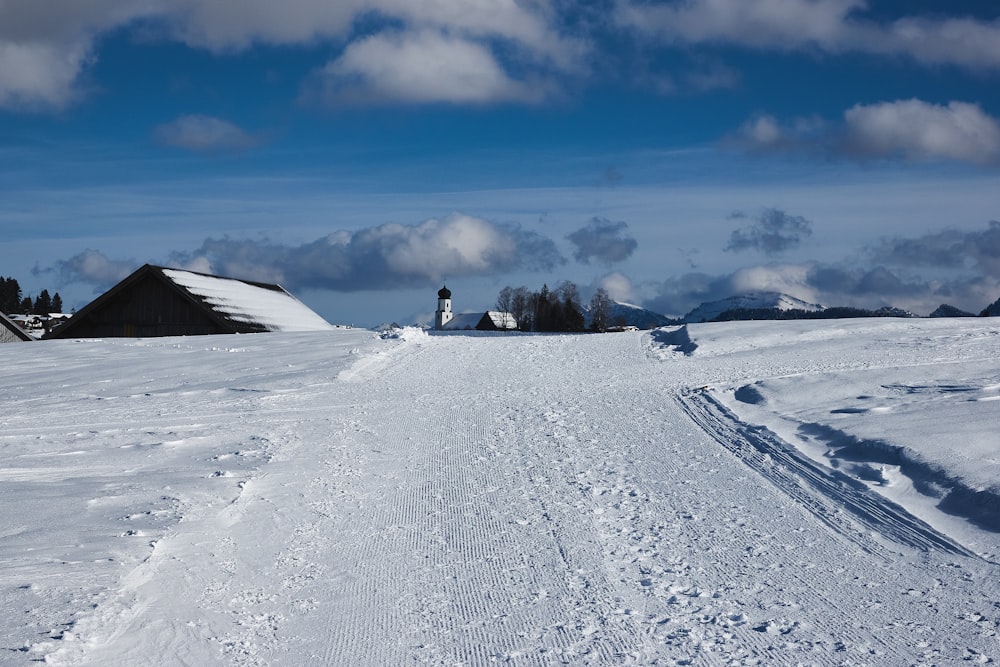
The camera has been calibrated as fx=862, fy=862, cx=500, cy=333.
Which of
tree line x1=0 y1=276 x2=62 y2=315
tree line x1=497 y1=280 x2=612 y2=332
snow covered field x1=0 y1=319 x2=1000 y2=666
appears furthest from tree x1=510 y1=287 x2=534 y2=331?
snow covered field x1=0 y1=319 x2=1000 y2=666

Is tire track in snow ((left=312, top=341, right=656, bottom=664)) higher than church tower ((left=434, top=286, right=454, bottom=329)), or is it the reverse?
church tower ((left=434, top=286, right=454, bottom=329))

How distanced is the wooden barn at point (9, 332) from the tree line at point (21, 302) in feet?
207

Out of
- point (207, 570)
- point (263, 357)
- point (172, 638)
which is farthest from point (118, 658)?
point (263, 357)

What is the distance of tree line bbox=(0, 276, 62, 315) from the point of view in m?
107

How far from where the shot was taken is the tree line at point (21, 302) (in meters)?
107

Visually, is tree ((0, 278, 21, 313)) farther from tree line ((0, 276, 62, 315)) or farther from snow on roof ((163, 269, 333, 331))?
snow on roof ((163, 269, 333, 331))

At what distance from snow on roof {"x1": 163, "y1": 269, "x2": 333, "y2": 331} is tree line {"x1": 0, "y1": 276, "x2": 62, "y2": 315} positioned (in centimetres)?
6789

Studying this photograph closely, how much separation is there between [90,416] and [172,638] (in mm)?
10580

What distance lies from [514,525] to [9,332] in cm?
A: 4016

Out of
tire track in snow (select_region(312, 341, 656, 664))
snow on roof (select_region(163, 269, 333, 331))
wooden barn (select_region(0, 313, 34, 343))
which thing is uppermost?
snow on roof (select_region(163, 269, 333, 331))

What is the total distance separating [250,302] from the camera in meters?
37.9

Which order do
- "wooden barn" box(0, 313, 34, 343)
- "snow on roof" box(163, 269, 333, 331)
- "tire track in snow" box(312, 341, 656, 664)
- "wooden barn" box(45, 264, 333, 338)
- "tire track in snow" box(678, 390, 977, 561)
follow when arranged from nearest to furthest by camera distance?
"tire track in snow" box(312, 341, 656, 664)
"tire track in snow" box(678, 390, 977, 561)
"wooden barn" box(45, 264, 333, 338)
"snow on roof" box(163, 269, 333, 331)
"wooden barn" box(0, 313, 34, 343)

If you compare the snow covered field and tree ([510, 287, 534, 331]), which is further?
tree ([510, 287, 534, 331])

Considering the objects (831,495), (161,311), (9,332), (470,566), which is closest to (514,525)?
(470,566)
